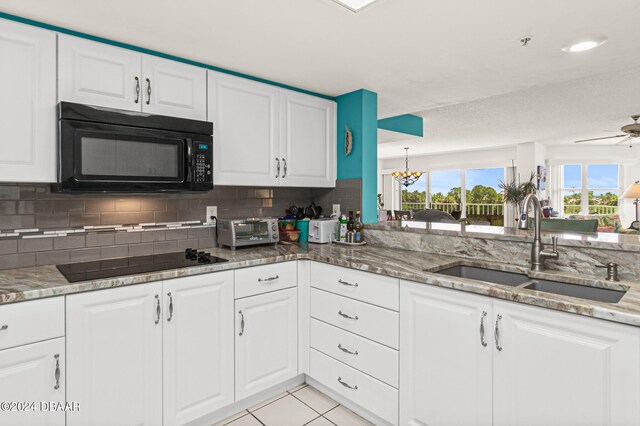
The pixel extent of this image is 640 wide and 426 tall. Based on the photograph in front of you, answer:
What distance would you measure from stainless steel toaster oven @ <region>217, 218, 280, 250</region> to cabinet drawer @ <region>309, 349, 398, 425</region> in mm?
825

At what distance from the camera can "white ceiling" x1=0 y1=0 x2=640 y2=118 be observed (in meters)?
1.70

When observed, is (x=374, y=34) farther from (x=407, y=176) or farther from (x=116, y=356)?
(x=407, y=176)

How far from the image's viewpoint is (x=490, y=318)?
5.10 ft

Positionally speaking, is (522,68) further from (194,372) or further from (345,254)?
(194,372)

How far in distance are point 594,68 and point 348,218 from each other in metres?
1.90

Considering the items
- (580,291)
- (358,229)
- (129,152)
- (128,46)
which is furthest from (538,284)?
(128,46)

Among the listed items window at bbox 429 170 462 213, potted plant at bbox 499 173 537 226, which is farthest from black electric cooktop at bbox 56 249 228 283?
window at bbox 429 170 462 213

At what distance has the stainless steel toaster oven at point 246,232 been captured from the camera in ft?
8.29

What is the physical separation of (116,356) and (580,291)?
214 cm

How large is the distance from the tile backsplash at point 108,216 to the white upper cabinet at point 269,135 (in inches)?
12.2

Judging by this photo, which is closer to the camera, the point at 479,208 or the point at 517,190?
the point at 517,190

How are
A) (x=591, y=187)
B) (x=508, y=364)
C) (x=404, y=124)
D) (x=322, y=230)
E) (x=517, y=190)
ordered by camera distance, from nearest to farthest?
(x=508, y=364) < (x=322, y=230) < (x=404, y=124) < (x=517, y=190) < (x=591, y=187)

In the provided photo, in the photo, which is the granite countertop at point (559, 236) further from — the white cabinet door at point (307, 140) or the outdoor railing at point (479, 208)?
the outdoor railing at point (479, 208)

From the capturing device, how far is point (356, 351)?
6.89 feet
